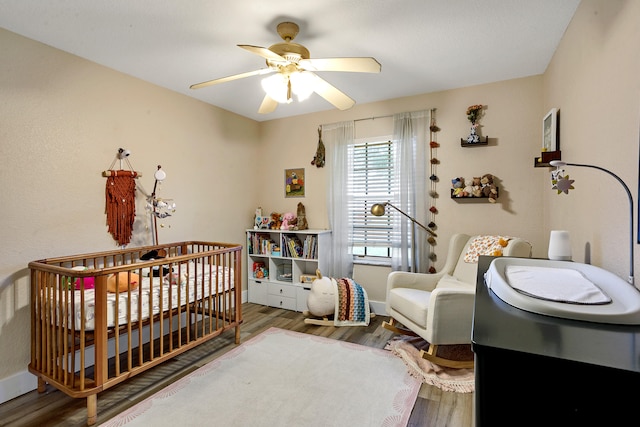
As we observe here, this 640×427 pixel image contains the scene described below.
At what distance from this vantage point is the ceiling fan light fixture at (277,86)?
1.93m

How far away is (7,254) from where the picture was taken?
1969mm

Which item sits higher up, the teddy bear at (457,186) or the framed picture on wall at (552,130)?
the framed picture on wall at (552,130)

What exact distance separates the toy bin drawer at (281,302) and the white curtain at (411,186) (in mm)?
1205

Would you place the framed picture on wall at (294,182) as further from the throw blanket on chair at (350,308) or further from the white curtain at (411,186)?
the throw blanket on chair at (350,308)

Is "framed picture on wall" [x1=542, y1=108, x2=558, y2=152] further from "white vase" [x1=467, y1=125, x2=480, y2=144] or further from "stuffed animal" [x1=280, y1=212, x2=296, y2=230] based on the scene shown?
"stuffed animal" [x1=280, y1=212, x2=296, y2=230]

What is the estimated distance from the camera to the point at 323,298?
310 centimetres

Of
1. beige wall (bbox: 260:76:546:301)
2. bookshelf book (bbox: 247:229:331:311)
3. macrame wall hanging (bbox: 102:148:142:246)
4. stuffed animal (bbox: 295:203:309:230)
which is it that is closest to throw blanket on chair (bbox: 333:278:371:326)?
beige wall (bbox: 260:76:546:301)

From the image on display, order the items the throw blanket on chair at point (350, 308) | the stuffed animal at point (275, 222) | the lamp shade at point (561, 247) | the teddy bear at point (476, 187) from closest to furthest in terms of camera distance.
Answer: the lamp shade at point (561, 247) → the teddy bear at point (476, 187) → the throw blanket on chair at point (350, 308) → the stuffed animal at point (275, 222)

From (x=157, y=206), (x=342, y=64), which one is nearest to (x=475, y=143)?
(x=342, y=64)

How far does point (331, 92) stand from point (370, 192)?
159 centimetres

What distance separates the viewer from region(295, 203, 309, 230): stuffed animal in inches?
146

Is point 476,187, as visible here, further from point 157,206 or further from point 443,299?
point 157,206

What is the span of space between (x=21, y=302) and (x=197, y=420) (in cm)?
143

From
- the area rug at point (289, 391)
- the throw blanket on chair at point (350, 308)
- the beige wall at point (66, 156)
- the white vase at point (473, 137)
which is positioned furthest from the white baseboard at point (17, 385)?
the white vase at point (473, 137)
